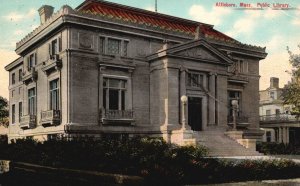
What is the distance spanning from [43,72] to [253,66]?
18.6 metres

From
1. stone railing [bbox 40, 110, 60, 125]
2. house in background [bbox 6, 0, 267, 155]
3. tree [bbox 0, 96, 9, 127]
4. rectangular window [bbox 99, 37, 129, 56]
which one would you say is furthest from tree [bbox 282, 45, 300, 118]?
tree [bbox 0, 96, 9, 127]

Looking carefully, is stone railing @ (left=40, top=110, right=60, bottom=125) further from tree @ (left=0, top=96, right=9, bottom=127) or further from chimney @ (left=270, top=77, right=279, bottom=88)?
chimney @ (left=270, top=77, right=279, bottom=88)

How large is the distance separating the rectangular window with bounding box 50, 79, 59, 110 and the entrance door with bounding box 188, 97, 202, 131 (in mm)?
9691

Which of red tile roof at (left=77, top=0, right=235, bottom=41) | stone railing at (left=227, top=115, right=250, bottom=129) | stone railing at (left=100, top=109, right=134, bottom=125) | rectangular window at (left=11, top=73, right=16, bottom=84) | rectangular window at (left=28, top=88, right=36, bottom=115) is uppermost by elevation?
red tile roof at (left=77, top=0, right=235, bottom=41)

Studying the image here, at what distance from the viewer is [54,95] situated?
30609 mm

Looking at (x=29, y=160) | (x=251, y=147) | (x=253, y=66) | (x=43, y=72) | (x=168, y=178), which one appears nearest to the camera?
(x=168, y=178)

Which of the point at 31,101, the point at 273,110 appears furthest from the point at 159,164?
the point at 273,110

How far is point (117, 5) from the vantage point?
33.6 m

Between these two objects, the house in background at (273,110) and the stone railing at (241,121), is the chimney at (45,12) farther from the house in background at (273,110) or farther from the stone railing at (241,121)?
the house in background at (273,110)

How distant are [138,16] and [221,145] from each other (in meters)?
12.7

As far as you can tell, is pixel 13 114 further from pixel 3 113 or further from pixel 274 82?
pixel 274 82

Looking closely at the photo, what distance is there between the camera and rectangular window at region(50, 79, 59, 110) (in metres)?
30.1

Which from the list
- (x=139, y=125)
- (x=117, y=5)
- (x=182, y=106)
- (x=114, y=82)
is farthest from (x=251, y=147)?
(x=117, y=5)

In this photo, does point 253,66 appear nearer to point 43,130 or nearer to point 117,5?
point 117,5
